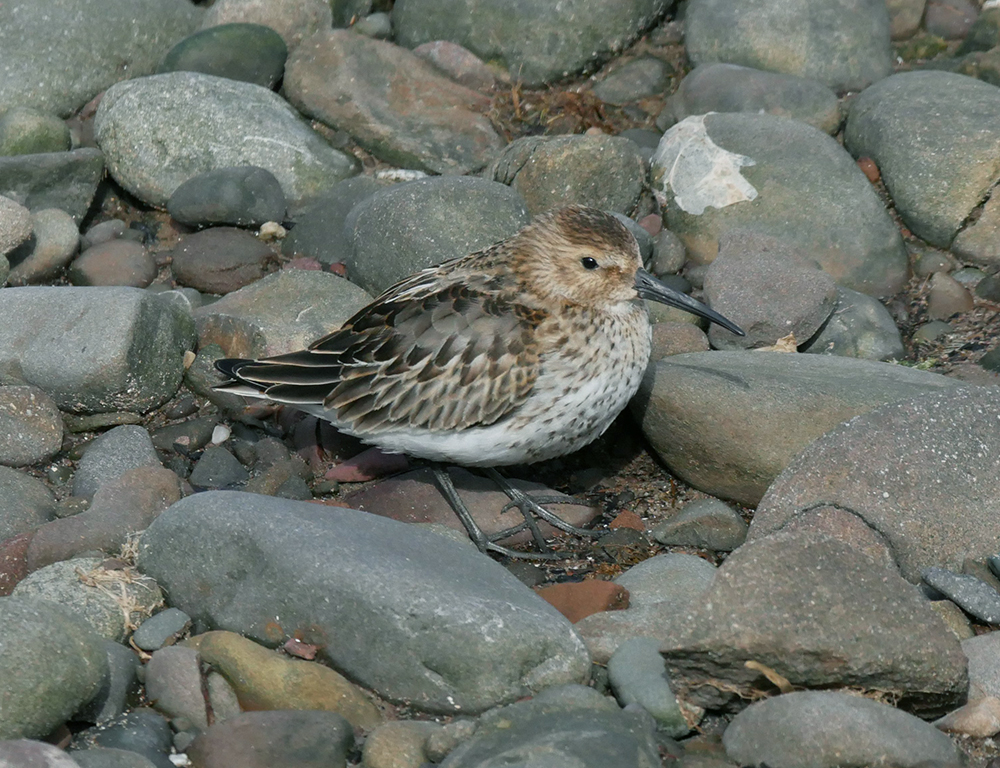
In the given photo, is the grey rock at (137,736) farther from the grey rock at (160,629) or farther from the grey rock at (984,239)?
the grey rock at (984,239)

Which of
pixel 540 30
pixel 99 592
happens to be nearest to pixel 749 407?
pixel 99 592

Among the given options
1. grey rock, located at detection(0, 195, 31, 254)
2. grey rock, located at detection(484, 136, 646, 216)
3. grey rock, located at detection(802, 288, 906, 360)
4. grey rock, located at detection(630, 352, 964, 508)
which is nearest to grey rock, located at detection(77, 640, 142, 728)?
grey rock, located at detection(630, 352, 964, 508)

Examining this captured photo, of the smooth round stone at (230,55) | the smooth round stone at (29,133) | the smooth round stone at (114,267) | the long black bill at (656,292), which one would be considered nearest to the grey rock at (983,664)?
the long black bill at (656,292)

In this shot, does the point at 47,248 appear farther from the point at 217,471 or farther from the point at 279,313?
the point at 217,471

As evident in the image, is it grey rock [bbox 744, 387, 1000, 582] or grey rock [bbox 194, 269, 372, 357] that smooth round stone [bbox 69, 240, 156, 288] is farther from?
grey rock [bbox 744, 387, 1000, 582]

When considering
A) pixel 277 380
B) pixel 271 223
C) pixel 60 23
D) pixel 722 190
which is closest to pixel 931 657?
pixel 277 380

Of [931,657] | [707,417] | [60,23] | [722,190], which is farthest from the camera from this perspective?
[60,23]

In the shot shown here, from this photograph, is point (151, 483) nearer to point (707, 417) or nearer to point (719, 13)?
point (707, 417)
